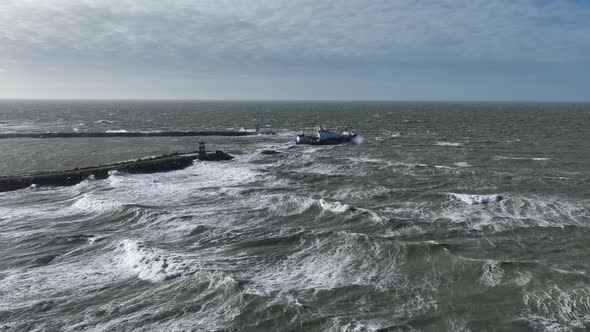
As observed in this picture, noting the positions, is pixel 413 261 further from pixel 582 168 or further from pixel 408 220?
pixel 582 168

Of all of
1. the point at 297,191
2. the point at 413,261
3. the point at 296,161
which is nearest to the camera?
the point at 413,261

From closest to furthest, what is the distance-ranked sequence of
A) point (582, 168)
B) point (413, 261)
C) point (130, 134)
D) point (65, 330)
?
point (65, 330), point (413, 261), point (582, 168), point (130, 134)

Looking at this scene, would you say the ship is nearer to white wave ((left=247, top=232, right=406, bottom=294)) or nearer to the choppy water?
the choppy water

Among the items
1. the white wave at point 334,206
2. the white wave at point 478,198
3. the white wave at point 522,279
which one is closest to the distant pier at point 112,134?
the white wave at point 334,206

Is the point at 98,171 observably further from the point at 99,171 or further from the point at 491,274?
the point at 491,274

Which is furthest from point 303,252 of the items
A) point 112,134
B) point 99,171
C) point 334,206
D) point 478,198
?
point 112,134

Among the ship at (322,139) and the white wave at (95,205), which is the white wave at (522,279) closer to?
the white wave at (95,205)

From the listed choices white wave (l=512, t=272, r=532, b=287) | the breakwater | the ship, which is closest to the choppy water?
white wave (l=512, t=272, r=532, b=287)

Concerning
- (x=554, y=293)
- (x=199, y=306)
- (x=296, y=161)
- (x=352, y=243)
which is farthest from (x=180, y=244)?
(x=296, y=161)
